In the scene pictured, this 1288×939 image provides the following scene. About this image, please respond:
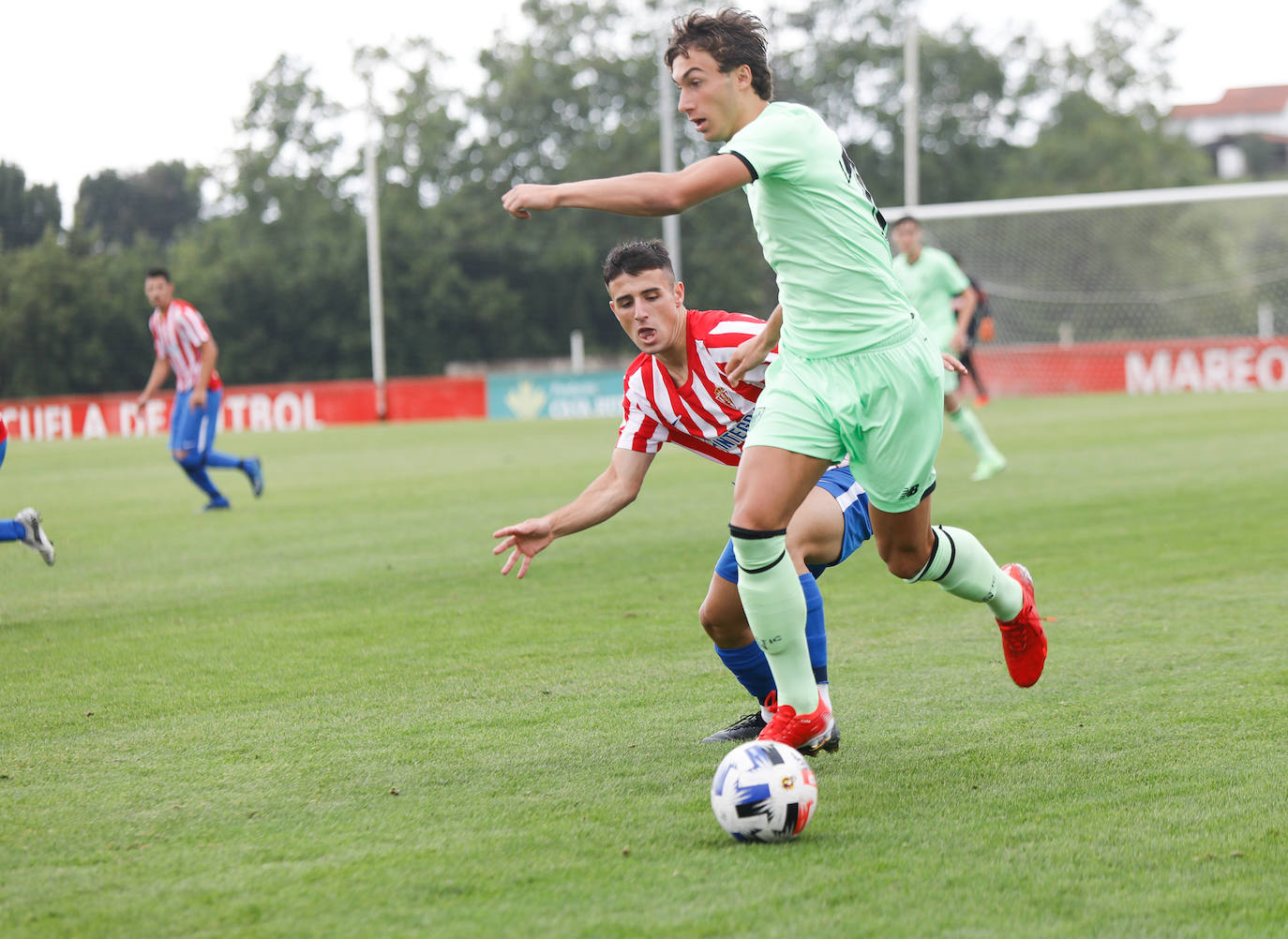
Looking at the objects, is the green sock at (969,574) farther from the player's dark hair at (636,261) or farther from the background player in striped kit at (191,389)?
the background player in striped kit at (191,389)

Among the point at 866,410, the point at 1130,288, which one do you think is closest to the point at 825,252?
the point at 866,410

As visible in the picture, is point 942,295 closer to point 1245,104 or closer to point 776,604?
point 776,604

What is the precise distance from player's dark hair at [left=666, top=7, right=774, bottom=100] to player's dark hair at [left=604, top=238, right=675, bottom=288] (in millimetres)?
650

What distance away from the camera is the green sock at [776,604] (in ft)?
12.9

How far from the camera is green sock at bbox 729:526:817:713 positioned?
12.9ft

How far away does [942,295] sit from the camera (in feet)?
45.0

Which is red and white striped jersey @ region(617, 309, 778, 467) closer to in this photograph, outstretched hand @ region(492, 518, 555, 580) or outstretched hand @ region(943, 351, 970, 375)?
outstretched hand @ region(492, 518, 555, 580)

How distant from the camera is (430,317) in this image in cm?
4300

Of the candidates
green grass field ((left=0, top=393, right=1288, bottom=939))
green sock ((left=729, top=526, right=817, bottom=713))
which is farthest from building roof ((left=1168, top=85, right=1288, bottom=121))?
green sock ((left=729, top=526, right=817, bottom=713))

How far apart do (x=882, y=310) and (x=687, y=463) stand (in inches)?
479

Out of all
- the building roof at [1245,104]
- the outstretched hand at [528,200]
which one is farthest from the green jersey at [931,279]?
the building roof at [1245,104]

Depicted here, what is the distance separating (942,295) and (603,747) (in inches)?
398

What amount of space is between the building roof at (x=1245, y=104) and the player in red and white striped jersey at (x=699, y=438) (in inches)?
4230

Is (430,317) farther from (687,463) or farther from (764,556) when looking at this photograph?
(764,556)
